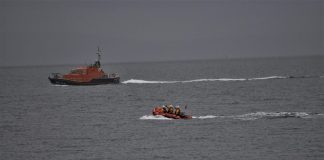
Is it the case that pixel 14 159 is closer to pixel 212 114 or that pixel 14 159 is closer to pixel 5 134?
pixel 5 134

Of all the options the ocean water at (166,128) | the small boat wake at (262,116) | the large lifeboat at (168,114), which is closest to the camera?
the ocean water at (166,128)

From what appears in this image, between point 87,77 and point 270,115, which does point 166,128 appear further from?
point 87,77

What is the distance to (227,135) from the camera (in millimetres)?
60656

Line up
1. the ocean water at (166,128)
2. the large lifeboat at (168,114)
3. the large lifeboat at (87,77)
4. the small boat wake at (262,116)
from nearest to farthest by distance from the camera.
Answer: the ocean water at (166,128) < the small boat wake at (262,116) < the large lifeboat at (168,114) < the large lifeboat at (87,77)

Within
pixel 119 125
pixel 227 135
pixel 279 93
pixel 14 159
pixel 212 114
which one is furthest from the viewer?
pixel 279 93

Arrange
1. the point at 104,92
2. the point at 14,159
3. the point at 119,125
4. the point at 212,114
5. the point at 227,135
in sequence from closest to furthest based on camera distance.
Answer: the point at 14,159
the point at 227,135
the point at 119,125
the point at 212,114
the point at 104,92

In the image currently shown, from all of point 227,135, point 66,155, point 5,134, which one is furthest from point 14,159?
point 227,135

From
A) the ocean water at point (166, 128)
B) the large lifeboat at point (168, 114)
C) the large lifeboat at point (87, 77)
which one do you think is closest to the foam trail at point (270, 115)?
the ocean water at point (166, 128)

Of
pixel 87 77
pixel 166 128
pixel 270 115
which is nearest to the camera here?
pixel 166 128

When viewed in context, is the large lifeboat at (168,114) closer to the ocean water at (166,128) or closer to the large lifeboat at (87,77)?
the ocean water at (166,128)

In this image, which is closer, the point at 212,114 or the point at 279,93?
the point at 212,114

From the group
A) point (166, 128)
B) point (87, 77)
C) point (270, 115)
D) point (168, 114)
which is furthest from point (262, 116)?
point (87, 77)

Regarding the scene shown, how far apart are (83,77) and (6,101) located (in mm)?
19792

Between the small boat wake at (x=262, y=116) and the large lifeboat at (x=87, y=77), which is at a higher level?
the large lifeboat at (x=87, y=77)
